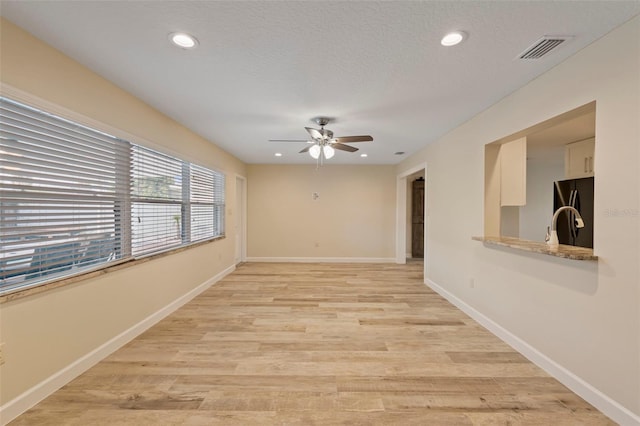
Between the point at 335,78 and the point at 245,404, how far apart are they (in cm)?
262

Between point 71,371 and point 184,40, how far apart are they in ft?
8.56

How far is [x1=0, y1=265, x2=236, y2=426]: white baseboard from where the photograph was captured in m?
1.64

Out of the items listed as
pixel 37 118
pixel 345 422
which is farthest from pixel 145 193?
pixel 345 422

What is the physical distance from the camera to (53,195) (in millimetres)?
1898

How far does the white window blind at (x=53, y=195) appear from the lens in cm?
165

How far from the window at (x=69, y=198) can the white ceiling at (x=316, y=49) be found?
614mm

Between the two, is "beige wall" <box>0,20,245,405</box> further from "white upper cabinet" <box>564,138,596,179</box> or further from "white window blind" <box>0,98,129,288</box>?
"white upper cabinet" <box>564,138,596,179</box>

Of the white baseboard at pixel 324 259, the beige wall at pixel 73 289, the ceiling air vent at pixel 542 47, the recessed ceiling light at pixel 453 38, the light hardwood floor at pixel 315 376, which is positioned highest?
the ceiling air vent at pixel 542 47

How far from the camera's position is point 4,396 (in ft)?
5.24

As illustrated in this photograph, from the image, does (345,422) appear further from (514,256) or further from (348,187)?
(348,187)

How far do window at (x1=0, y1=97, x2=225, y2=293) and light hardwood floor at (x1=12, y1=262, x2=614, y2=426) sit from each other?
36.7 inches

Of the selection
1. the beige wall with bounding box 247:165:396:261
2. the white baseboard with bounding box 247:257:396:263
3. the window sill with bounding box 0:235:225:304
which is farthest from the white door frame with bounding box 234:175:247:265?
the window sill with bounding box 0:235:225:304

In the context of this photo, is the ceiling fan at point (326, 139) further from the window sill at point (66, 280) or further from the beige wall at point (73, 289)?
the window sill at point (66, 280)

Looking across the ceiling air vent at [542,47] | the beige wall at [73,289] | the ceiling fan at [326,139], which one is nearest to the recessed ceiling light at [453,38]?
the ceiling air vent at [542,47]
